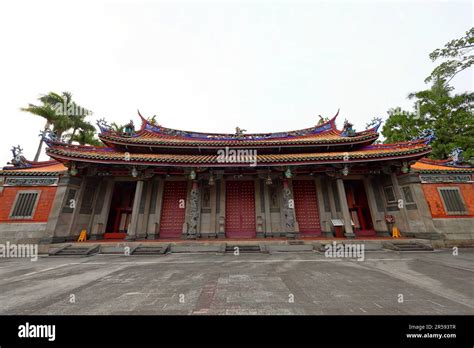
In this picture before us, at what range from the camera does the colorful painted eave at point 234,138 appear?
12.2 meters

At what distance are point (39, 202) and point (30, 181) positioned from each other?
1493mm

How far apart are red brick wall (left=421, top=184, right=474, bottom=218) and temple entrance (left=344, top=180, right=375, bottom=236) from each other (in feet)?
9.94

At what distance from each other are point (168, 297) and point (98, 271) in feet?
12.9

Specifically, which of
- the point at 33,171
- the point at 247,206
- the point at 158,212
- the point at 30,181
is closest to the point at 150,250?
the point at 158,212

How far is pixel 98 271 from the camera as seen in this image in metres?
5.88

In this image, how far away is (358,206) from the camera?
12.6 metres

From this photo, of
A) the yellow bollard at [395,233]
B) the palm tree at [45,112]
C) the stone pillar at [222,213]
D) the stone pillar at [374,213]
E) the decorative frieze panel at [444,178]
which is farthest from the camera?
the palm tree at [45,112]

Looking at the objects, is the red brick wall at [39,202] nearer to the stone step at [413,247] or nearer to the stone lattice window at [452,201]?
the stone step at [413,247]

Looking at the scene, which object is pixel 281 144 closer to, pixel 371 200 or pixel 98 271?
pixel 371 200

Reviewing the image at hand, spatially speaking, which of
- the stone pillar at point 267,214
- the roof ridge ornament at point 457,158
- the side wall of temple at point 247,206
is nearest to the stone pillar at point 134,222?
the side wall of temple at point 247,206

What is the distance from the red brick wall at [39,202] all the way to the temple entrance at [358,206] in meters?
18.7

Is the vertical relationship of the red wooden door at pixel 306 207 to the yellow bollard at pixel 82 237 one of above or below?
above

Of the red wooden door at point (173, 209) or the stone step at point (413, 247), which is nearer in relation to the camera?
the stone step at point (413, 247)

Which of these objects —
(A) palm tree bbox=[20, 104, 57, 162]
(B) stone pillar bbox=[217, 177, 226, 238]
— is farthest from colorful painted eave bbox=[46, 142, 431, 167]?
(A) palm tree bbox=[20, 104, 57, 162]
